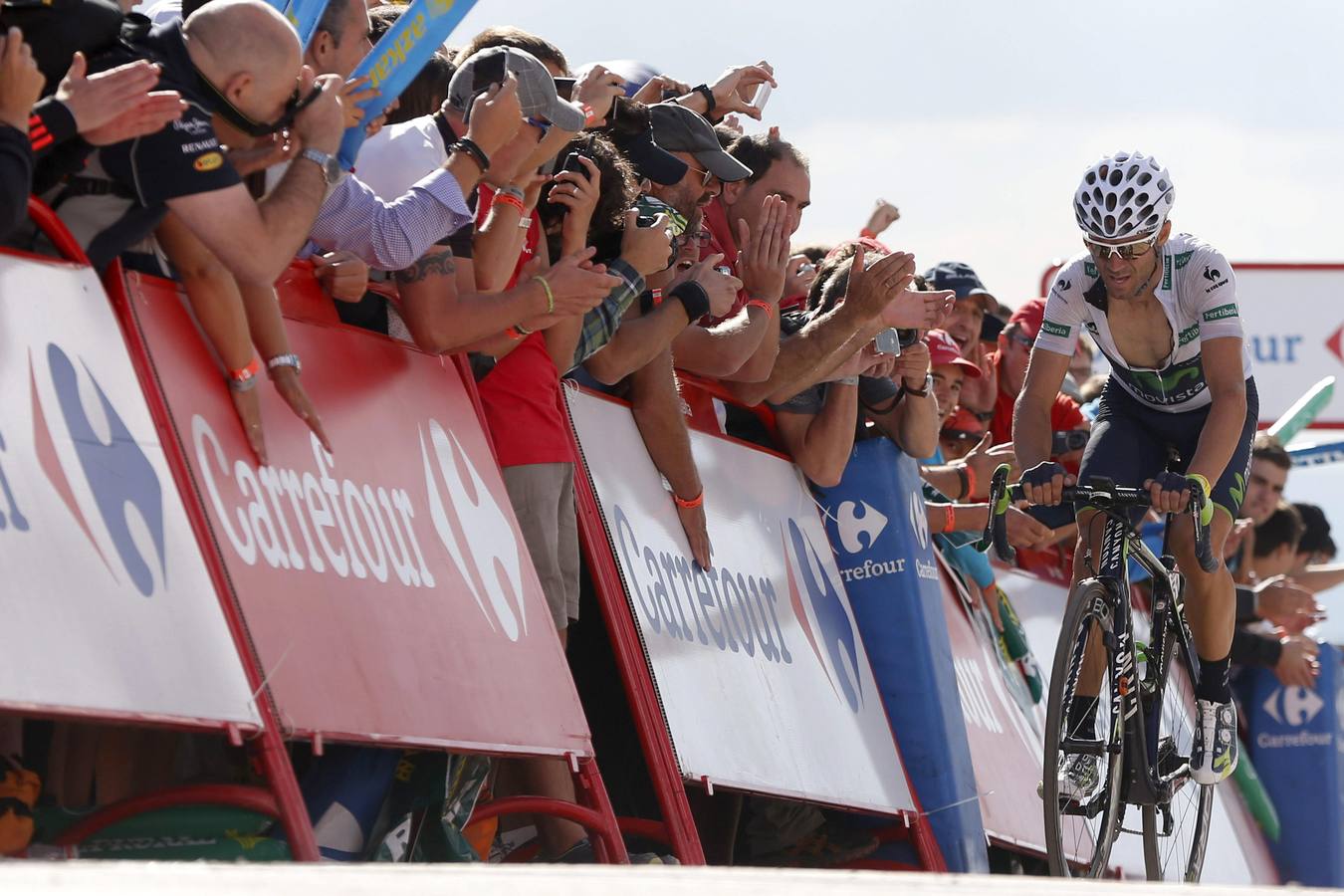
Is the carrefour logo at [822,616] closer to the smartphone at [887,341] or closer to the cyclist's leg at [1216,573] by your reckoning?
the smartphone at [887,341]

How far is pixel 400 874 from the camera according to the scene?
3.07 metres

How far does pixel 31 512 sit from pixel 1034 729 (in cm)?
667

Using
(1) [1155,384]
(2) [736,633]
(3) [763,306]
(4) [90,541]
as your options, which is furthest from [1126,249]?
(4) [90,541]

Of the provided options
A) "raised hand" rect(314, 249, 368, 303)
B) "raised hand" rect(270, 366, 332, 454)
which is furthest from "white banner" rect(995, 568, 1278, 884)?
"raised hand" rect(270, 366, 332, 454)

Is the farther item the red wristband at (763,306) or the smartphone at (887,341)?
the smartphone at (887,341)

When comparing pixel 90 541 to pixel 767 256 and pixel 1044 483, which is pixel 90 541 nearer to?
pixel 767 256

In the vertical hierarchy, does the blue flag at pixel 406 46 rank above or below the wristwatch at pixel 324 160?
above

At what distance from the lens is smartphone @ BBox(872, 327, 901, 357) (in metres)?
7.69

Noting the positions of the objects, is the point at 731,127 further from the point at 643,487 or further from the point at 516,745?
the point at 516,745

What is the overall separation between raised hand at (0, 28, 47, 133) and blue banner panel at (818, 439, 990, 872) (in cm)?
453

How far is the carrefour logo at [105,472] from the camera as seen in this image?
3.73 m

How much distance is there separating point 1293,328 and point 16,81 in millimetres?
19124

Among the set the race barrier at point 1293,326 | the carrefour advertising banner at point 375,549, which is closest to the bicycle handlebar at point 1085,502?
the carrefour advertising banner at point 375,549

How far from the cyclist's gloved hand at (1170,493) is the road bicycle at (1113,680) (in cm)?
3
